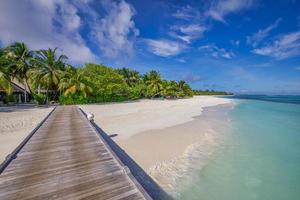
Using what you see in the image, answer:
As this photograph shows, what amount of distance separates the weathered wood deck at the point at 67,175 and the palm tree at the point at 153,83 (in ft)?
142

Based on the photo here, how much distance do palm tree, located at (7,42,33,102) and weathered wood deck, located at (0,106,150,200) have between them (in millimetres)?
27216

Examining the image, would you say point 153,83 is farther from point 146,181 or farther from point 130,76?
point 146,181

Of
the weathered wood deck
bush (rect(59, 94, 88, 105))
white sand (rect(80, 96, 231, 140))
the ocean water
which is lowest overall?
the ocean water

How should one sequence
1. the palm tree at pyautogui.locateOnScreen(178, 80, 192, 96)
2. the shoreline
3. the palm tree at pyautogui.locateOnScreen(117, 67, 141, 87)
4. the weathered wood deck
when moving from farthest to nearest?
the palm tree at pyautogui.locateOnScreen(178, 80, 192, 96), the palm tree at pyautogui.locateOnScreen(117, 67, 141, 87), the shoreline, the weathered wood deck

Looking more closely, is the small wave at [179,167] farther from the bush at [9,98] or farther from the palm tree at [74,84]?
the bush at [9,98]

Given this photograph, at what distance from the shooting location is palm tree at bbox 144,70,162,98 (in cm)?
4900

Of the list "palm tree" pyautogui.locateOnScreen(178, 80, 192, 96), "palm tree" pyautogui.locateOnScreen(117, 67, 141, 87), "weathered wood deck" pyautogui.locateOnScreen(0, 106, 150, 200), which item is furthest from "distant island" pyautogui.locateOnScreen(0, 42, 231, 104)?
"palm tree" pyautogui.locateOnScreen(178, 80, 192, 96)

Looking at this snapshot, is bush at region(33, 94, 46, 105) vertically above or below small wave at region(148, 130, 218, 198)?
above

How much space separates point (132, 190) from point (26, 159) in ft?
10.2

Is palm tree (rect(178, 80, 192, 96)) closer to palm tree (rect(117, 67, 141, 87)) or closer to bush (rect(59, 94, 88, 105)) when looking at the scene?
palm tree (rect(117, 67, 141, 87))

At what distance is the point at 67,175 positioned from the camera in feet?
13.1

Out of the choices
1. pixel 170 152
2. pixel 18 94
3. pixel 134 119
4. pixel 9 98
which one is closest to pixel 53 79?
pixel 9 98

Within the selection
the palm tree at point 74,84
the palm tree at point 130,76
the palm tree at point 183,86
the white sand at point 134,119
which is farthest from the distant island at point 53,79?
the palm tree at point 183,86

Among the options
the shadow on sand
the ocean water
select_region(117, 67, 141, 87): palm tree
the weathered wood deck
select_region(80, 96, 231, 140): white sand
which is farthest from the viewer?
select_region(117, 67, 141, 87): palm tree
